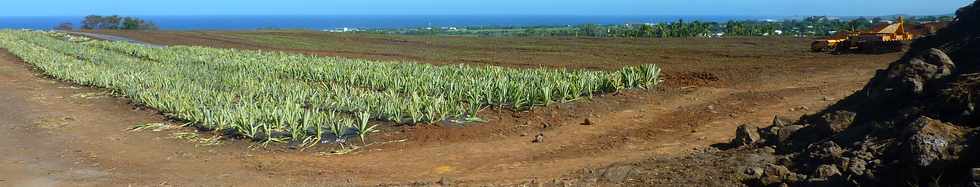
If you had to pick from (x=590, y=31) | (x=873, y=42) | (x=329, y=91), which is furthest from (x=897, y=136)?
(x=590, y=31)

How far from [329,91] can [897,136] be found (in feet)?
28.7

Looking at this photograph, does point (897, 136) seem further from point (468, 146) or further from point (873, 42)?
point (873, 42)

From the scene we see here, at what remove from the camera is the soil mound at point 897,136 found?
457 centimetres

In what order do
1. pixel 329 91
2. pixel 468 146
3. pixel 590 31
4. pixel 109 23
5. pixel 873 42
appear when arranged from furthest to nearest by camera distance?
A: pixel 109 23
pixel 590 31
pixel 873 42
pixel 329 91
pixel 468 146

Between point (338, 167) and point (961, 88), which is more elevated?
point (961, 88)

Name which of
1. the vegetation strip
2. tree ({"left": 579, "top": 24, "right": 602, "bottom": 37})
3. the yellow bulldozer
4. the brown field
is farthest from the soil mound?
tree ({"left": 579, "top": 24, "right": 602, "bottom": 37})

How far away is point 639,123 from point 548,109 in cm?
134

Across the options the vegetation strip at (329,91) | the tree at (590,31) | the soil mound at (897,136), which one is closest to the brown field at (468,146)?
the vegetation strip at (329,91)

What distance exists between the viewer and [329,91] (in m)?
12.4

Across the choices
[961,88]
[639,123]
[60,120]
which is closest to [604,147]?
[639,123]

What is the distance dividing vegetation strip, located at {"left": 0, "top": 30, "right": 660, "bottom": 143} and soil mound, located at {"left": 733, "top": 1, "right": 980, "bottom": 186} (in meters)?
3.92

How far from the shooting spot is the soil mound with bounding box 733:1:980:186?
4.57 metres

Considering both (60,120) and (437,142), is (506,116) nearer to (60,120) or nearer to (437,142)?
(437,142)

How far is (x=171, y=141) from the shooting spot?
8.99m
